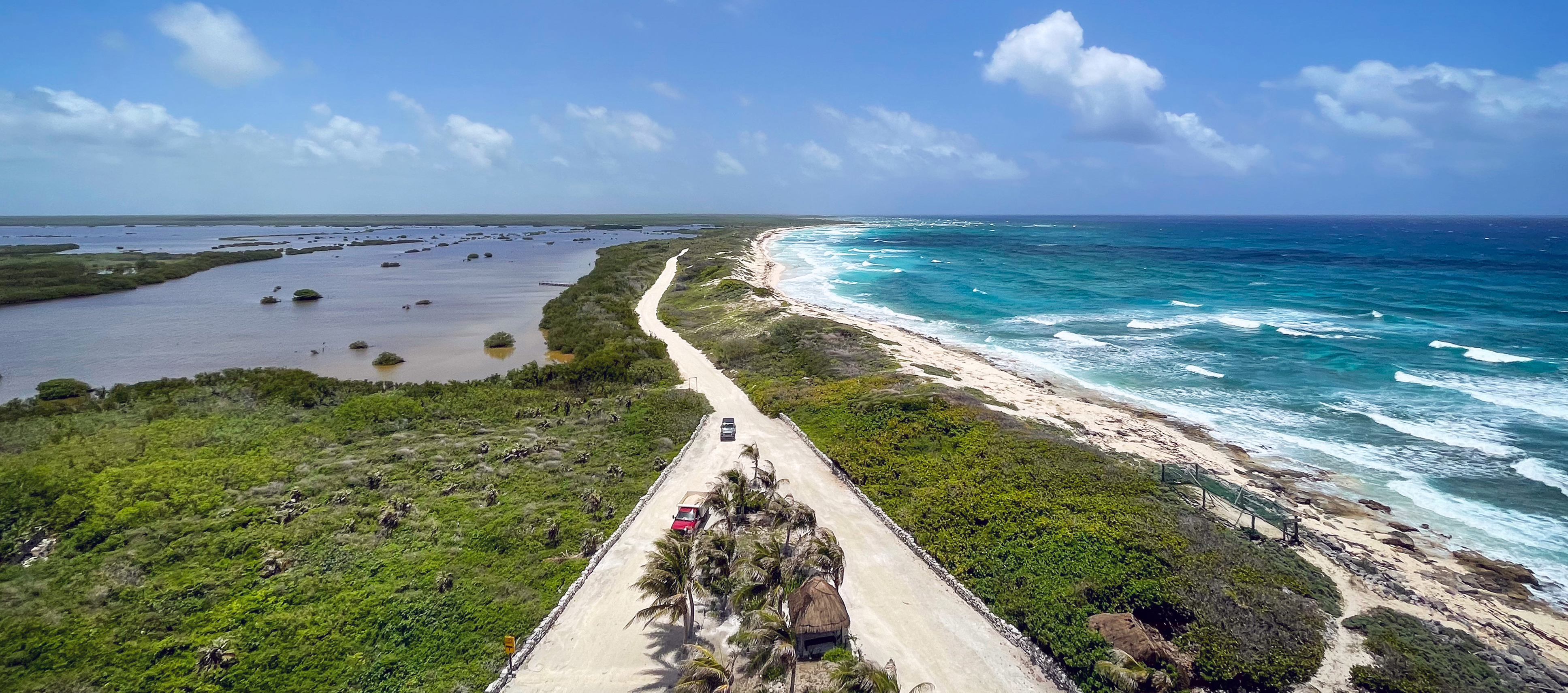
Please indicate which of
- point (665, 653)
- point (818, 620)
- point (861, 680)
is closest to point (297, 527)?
point (665, 653)

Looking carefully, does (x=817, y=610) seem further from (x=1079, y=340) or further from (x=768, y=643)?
(x=1079, y=340)

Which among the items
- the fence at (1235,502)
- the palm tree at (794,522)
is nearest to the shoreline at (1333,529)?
the fence at (1235,502)

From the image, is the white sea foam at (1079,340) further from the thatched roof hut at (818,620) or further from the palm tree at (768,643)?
the palm tree at (768,643)

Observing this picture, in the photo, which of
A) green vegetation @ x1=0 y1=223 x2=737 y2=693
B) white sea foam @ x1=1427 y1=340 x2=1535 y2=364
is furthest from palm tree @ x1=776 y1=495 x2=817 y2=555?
white sea foam @ x1=1427 y1=340 x2=1535 y2=364

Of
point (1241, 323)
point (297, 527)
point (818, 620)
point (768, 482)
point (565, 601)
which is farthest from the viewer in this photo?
point (1241, 323)

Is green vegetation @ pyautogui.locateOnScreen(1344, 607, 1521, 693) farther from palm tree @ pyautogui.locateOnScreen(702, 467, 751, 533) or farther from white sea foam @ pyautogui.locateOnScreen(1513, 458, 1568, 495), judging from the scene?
palm tree @ pyautogui.locateOnScreen(702, 467, 751, 533)

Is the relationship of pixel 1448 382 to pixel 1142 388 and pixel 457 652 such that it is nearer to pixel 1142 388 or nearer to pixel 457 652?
pixel 1142 388
